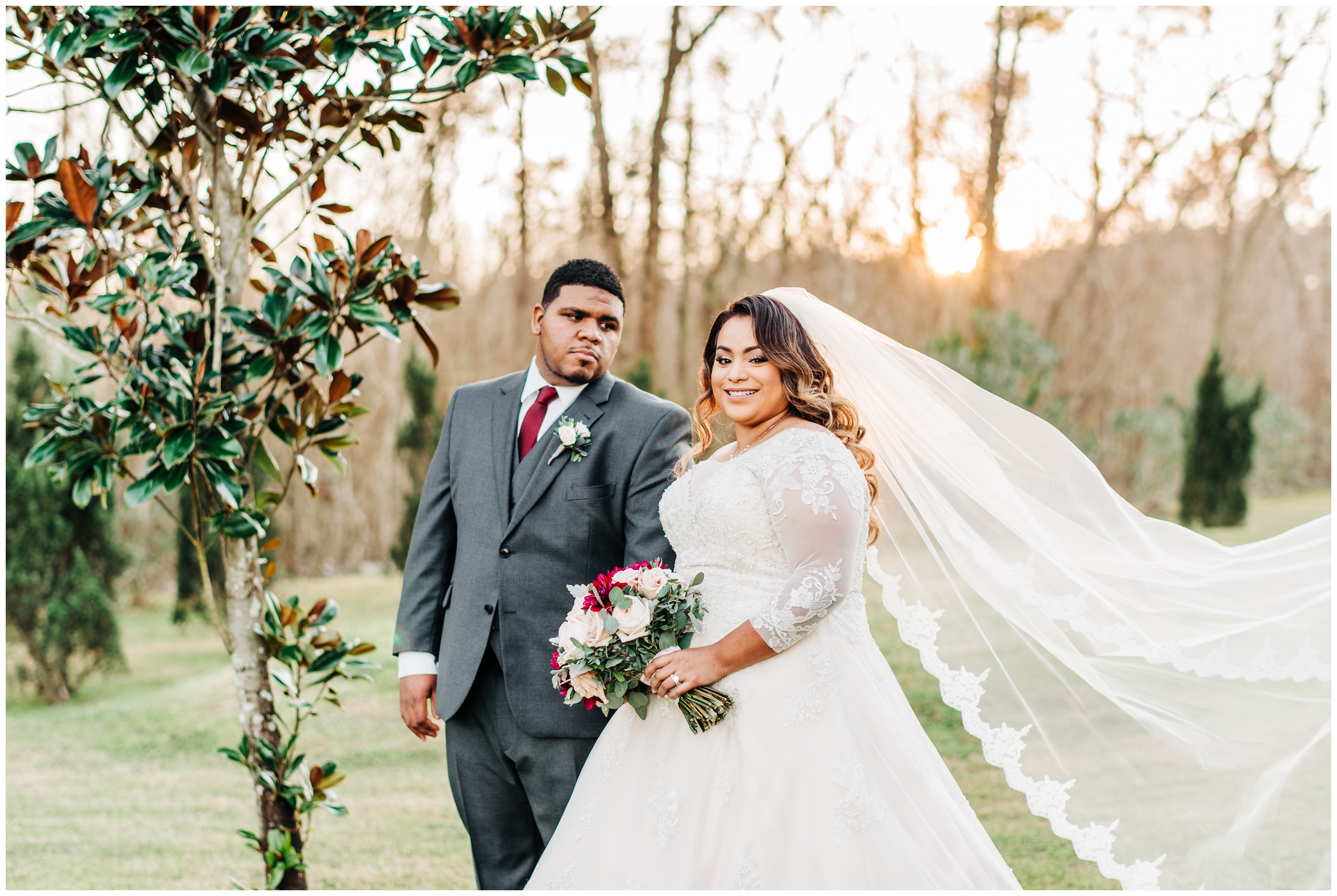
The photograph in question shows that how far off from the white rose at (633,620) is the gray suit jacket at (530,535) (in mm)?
439

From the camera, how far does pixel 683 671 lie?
7.43ft

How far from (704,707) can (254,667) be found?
5.78 ft

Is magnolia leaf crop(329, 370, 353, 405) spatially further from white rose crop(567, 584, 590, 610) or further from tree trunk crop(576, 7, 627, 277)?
tree trunk crop(576, 7, 627, 277)

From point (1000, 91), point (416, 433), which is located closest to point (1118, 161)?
point (1000, 91)

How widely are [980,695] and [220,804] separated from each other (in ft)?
15.4

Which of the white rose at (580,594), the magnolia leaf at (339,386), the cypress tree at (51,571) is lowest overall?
the cypress tree at (51,571)

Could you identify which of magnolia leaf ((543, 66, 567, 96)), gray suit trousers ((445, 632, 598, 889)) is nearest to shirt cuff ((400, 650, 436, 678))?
gray suit trousers ((445, 632, 598, 889))

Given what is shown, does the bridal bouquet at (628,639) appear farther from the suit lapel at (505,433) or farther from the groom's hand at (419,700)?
the groom's hand at (419,700)

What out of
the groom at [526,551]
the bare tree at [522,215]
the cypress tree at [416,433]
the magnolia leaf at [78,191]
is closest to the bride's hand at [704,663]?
the groom at [526,551]

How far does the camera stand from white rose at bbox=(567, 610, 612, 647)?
87.5 inches

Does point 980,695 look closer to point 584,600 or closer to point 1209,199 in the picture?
point 584,600

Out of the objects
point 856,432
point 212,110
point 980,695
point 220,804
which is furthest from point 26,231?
point 220,804

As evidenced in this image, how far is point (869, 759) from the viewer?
2254mm

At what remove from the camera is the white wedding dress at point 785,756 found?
2.16 metres
